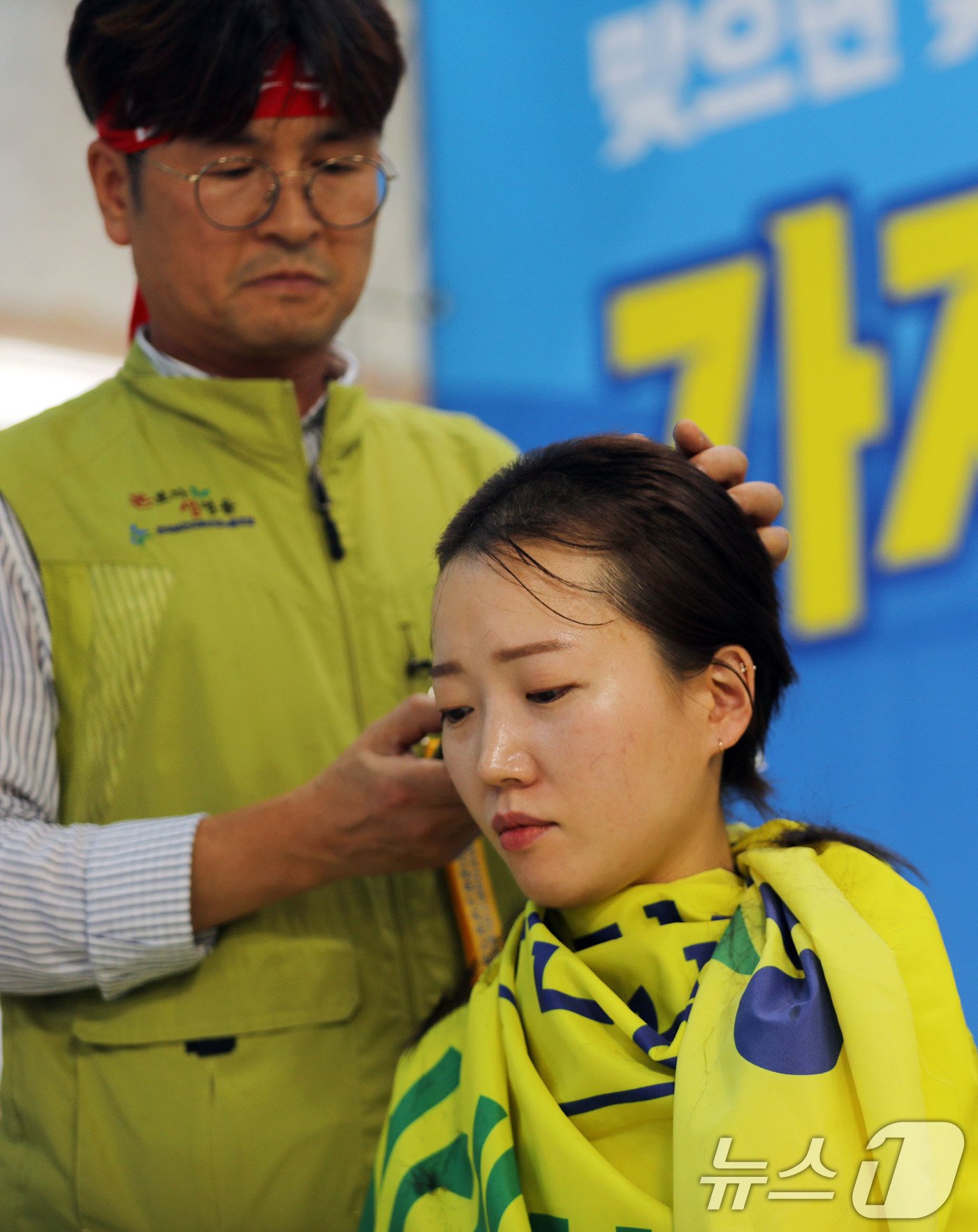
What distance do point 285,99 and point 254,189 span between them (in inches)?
3.7

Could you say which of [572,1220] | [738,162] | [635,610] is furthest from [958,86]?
[572,1220]

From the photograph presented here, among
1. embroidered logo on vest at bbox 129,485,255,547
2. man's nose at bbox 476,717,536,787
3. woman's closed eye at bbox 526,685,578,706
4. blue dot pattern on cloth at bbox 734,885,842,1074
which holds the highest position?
embroidered logo on vest at bbox 129,485,255,547

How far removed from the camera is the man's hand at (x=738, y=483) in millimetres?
1223

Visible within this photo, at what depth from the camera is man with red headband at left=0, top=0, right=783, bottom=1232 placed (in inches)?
48.3

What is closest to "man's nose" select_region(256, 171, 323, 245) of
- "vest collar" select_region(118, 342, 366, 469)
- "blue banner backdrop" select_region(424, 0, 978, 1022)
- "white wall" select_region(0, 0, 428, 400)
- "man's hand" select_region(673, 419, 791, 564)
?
"vest collar" select_region(118, 342, 366, 469)

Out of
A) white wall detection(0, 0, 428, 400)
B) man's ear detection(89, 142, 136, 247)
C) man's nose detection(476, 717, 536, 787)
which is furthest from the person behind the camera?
white wall detection(0, 0, 428, 400)

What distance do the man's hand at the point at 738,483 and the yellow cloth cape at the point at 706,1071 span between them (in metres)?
0.26

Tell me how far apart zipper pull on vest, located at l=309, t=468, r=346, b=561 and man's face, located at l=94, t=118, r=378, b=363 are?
0.14 metres

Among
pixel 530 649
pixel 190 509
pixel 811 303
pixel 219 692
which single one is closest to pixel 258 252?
pixel 190 509

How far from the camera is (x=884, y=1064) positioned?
88cm

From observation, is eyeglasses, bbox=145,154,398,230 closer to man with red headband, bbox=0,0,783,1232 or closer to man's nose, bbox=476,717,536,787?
man with red headband, bbox=0,0,783,1232

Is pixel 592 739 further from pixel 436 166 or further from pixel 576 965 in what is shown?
pixel 436 166

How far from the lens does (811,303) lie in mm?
2980

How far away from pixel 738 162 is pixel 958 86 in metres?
0.50
